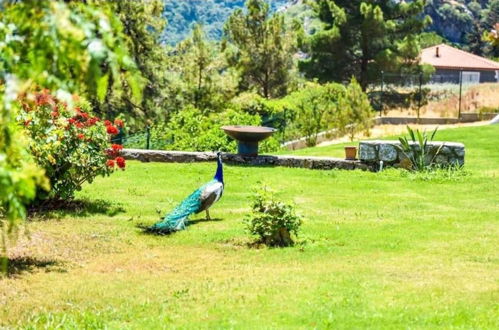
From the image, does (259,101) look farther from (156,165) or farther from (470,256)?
(470,256)

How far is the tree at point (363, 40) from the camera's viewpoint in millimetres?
43219

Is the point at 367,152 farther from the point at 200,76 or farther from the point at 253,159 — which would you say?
the point at 200,76

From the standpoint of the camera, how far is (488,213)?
42.1ft

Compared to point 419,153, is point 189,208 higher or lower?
lower

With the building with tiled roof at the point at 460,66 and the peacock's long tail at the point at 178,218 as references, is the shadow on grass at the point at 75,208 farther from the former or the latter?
the building with tiled roof at the point at 460,66

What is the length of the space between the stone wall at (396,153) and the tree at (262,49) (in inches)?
955

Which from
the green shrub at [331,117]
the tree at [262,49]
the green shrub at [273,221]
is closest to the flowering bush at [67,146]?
the green shrub at [273,221]

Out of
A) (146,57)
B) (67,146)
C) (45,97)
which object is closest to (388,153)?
(67,146)

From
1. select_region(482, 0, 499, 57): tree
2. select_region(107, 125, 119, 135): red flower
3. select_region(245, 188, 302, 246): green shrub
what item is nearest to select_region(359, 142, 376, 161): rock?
select_region(107, 125, 119, 135): red flower

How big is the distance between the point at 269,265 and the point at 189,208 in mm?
2703

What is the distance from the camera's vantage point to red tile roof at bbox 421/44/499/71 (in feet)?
213

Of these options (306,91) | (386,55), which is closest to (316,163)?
(306,91)

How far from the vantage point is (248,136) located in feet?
60.4

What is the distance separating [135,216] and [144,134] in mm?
12532
